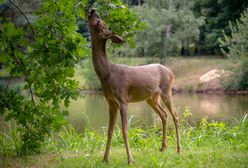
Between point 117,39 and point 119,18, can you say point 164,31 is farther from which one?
point 117,39

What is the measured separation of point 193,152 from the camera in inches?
233

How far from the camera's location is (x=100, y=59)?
202 inches

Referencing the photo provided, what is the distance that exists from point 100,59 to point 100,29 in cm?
39

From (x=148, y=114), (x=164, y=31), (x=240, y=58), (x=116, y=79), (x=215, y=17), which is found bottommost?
(x=148, y=114)

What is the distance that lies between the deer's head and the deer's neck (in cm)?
12

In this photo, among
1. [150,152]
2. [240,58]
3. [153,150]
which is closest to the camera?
[150,152]

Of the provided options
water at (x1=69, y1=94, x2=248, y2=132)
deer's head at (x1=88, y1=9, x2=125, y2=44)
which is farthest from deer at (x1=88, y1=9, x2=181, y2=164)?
water at (x1=69, y1=94, x2=248, y2=132)

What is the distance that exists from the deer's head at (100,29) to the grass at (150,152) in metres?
1.58

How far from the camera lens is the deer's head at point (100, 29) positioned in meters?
5.03

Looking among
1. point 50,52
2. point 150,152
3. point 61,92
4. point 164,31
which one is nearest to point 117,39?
point 50,52

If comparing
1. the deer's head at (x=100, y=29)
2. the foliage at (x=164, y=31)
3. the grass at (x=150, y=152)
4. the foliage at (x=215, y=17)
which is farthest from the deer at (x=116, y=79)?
the foliage at (x=215, y=17)

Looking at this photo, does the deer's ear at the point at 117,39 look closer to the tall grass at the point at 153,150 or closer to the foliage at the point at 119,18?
the foliage at the point at 119,18

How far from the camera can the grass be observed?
5258 mm

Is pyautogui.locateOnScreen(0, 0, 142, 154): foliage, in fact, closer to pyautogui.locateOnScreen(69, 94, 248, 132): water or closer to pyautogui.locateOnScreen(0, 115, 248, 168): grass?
pyautogui.locateOnScreen(0, 115, 248, 168): grass
